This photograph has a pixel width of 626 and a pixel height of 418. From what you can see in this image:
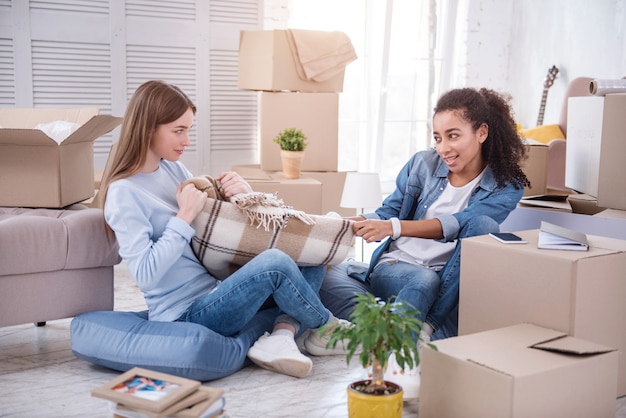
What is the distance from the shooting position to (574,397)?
1780 millimetres

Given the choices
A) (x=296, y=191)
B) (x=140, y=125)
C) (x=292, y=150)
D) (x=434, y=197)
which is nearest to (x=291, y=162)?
(x=292, y=150)

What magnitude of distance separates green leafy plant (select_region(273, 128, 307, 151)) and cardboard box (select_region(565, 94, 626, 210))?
1599mm

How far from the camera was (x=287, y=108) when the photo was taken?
14.5ft

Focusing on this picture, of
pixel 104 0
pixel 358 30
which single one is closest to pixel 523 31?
pixel 358 30

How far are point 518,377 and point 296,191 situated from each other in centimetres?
257

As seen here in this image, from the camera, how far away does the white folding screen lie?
432 centimetres

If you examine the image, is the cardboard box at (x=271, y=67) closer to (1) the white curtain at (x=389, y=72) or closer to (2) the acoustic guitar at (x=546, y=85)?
(1) the white curtain at (x=389, y=72)

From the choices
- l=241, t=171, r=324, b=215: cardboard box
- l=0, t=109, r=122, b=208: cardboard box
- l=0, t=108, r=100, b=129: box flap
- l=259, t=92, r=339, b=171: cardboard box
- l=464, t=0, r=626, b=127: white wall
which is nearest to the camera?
l=0, t=109, r=122, b=208: cardboard box

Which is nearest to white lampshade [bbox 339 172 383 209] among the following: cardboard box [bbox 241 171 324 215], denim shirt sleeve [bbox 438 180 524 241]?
cardboard box [bbox 241 171 324 215]

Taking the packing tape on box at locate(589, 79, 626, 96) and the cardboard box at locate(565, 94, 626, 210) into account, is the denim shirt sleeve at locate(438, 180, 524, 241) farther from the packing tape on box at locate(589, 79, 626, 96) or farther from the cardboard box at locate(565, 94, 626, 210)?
the packing tape on box at locate(589, 79, 626, 96)

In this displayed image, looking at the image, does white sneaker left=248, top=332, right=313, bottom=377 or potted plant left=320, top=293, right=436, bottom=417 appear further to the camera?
white sneaker left=248, top=332, right=313, bottom=377

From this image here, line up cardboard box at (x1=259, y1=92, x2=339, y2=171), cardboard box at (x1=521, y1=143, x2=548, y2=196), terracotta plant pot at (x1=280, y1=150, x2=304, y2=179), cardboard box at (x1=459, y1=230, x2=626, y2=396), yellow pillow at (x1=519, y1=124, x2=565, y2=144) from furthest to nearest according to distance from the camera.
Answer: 1. yellow pillow at (x1=519, y1=124, x2=565, y2=144)
2. cardboard box at (x1=259, y1=92, x2=339, y2=171)
3. terracotta plant pot at (x1=280, y1=150, x2=304, y2=179)
4. cardboard box at (x1=521, y1=143, x2=548, y2=196)
5. cardboard box at (x1=459, y1=230, x2=626, y2=396)

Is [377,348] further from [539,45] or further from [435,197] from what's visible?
[539,45]

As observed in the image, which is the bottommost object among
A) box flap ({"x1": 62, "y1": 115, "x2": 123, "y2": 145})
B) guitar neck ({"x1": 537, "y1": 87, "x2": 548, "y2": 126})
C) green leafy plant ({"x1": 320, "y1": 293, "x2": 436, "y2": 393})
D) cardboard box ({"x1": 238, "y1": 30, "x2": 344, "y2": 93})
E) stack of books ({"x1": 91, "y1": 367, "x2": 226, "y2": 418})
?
stack of books ({"x1": 91, "y1": 367, "x2": 226, "y2": 418})
